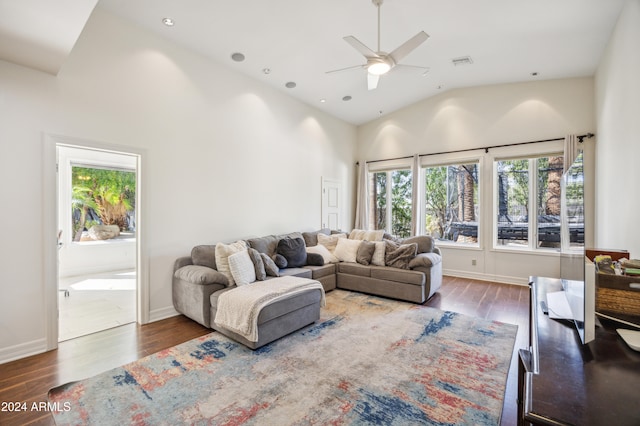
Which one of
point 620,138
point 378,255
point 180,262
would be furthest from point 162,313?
point 620,138

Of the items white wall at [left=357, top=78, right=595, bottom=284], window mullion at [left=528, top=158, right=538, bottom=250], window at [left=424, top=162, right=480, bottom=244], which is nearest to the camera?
white wall at [left=357, top=78, right=595, bottom=284]

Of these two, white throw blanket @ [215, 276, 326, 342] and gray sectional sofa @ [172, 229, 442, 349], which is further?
gray sectional sofa @ [172, 229, 442, 349]

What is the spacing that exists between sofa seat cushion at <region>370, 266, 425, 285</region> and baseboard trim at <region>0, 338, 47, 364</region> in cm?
398

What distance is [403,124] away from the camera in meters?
6.67

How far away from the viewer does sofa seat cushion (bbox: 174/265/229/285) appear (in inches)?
128

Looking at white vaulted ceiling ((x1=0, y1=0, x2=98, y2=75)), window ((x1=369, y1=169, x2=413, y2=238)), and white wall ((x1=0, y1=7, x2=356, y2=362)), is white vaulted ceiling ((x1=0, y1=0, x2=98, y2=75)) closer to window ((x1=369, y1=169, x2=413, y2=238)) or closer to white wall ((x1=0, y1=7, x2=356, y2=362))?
white wall ((x1=0, y1=7, x2=356, y2=362))

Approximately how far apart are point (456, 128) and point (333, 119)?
2667 mm

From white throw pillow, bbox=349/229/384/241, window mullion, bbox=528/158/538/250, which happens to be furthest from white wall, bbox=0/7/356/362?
window mullion, bbox=528/158/538/250

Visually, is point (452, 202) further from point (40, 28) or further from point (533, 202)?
point (40, 28)

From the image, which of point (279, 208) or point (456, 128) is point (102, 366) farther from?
point (456, 128)

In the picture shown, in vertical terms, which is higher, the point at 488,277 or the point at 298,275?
the point at 298,275

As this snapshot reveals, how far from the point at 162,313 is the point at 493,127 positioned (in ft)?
21.0

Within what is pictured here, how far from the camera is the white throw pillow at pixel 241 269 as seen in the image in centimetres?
343

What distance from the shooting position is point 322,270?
4.63 m
